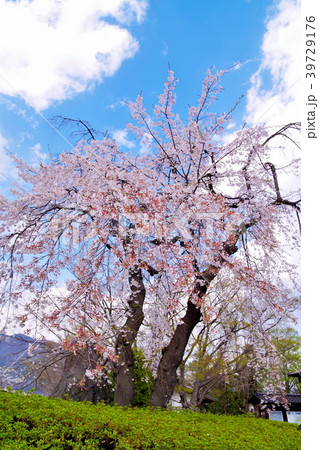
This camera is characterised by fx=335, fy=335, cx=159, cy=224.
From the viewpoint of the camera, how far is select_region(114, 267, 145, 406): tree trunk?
6.94 metres

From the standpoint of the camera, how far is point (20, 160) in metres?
6.18

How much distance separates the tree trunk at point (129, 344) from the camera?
6938mm

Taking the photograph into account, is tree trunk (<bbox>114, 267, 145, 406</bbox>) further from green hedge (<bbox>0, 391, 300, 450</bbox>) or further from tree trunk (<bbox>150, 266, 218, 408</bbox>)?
green hedge (<bbox>0, 391, 300, 450</bbox>)

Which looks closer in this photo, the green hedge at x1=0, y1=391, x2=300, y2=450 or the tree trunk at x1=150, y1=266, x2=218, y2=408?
the green hedge at x1=0, y1=391, x2=300, y2=450

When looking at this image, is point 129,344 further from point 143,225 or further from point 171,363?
point 143,225

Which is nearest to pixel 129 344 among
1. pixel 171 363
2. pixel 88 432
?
pixel 171 363

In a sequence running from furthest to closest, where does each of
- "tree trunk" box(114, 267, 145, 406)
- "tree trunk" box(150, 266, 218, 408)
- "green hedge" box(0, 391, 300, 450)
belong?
"tree trunk" box(114, 267, 145, 406), "tree trunk" box(150, 266, 218, 408), "green hedge" box(0, 391, 300, 450)

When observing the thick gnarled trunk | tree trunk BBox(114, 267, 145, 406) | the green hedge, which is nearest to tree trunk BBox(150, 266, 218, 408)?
the thick gnarled trunk

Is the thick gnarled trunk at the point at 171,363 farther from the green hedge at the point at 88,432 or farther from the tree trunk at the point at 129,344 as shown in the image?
the green hedge at the point at 88,432

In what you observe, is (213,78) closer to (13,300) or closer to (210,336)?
(13,300)

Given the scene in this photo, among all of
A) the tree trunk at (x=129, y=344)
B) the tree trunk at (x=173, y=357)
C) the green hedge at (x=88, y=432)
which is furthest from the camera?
the tree trunk at (x=129, y=344)

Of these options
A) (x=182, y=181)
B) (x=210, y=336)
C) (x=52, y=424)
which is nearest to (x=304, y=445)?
(x=52, y=424)

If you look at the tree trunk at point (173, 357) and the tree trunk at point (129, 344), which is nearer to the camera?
the tree trunk at point (173, 357)

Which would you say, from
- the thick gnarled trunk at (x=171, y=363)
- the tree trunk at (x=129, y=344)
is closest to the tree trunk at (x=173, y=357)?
the thick gnarled trunk at (x=171, y=363)
